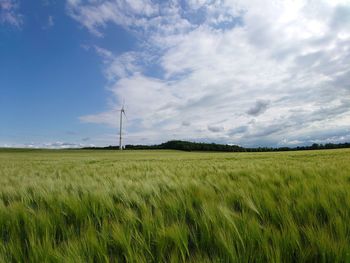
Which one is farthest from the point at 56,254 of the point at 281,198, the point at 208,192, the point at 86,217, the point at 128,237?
the point at 281,198

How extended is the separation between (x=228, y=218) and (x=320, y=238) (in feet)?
1.83

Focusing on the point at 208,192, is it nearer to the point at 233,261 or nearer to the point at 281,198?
the point at 281,198

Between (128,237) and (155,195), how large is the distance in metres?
1.25

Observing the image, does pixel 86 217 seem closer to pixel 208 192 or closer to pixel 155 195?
pixel 155 195

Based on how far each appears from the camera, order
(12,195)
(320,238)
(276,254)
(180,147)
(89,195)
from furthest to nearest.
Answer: (180,147) → (12,195) → (89,195) → (320,238) → (276,254)

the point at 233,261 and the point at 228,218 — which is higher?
the point at 228,218

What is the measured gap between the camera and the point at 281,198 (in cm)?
246

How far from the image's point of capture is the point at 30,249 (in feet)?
4.84

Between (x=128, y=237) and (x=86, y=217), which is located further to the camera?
(x=86, y=217)

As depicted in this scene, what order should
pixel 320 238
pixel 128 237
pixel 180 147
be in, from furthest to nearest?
pixel 180 147 → pixel 128 237 → pixel 320 238

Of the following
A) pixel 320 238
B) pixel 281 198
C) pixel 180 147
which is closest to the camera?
pixel 320 238

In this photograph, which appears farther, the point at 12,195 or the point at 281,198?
the point at 12,195

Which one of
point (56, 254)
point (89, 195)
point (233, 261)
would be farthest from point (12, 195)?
point (233, 261)

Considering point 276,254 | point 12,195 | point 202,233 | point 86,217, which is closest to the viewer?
point 276,254
